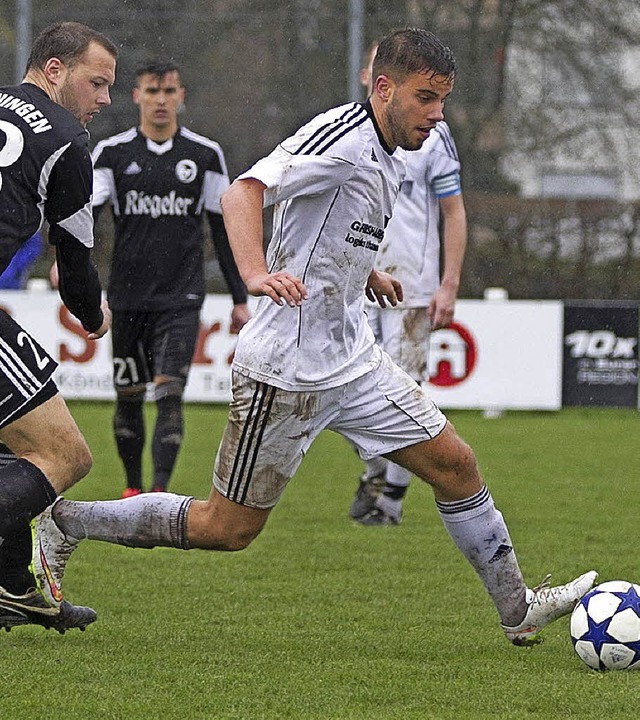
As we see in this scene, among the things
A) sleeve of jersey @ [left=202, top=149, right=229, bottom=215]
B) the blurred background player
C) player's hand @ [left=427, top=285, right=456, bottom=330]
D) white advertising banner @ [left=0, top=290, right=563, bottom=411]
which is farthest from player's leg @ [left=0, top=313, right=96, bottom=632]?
white advertising banner @ [left=0, top=290, right=563, bottom=411]

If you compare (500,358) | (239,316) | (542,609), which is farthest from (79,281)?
(500,358)

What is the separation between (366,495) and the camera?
7508mm

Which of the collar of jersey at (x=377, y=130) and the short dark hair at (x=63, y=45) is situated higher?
the short dark hair at (x=63, y=45)

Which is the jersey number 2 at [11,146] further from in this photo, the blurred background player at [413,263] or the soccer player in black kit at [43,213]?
the blurred background player at [413,263]

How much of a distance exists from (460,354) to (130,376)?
241 inches

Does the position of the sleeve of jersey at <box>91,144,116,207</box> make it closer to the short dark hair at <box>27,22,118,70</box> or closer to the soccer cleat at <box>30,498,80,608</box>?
the short dark hair at <box>27,22,118,70</box>

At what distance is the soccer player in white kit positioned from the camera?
4.43 meters

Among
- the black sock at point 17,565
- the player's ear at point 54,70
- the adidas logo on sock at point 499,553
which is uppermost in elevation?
the player's ear at point 54,70

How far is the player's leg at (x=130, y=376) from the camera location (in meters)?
7.72

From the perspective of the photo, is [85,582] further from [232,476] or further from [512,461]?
[512,461]

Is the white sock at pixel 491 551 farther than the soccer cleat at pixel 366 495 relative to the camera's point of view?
No

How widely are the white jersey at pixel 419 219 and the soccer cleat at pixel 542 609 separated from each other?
9.49ft

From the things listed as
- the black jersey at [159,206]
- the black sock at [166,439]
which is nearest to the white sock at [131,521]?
the black sock at [166,439]

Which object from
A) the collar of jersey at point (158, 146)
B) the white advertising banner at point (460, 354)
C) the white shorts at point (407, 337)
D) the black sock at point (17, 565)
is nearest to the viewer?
the black sock at point (17, 565)
